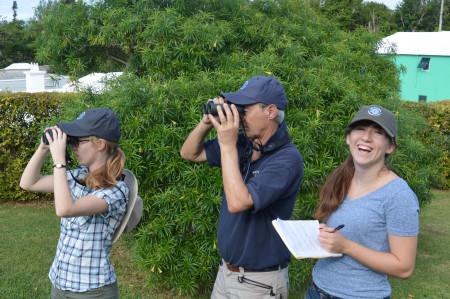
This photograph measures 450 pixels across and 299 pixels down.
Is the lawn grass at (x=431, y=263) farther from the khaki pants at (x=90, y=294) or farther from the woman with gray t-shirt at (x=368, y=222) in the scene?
the khaki pants at (x=90, y=294)

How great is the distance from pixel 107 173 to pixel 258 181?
2.84ft

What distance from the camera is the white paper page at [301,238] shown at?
2168 millimetres

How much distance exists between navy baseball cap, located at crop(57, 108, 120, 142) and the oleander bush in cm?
123

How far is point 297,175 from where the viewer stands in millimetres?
2475

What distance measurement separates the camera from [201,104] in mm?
4113

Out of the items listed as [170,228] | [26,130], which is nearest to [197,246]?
[170,228]

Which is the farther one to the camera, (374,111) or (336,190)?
(336,190)

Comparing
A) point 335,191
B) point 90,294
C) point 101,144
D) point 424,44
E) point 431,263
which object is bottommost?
point 431,263

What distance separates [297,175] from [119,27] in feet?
10.0

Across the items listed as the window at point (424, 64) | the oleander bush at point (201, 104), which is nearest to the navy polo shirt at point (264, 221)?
the oleander bush at point (201, 104)

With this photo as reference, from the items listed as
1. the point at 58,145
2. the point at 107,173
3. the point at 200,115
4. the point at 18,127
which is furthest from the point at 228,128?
the point at 18,127

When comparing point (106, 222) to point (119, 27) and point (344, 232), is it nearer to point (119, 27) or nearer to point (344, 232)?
point (344, 232)

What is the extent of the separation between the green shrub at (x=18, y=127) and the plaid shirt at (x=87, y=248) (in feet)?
19.1

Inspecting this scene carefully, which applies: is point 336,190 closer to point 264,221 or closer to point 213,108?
point 264,221
